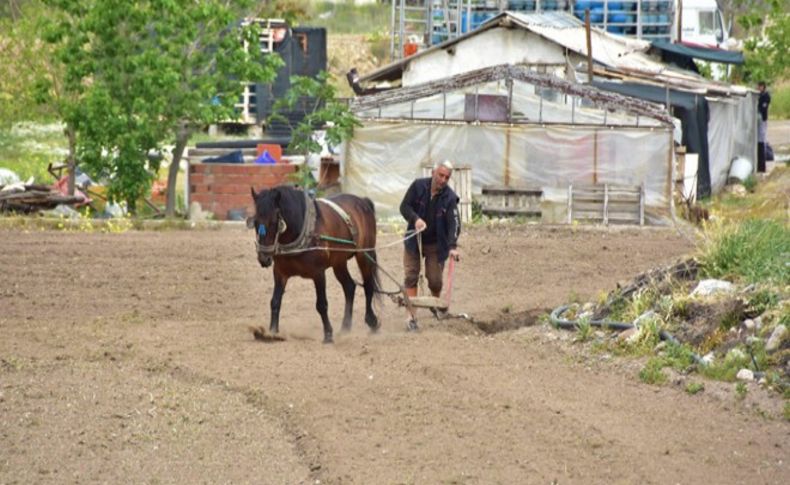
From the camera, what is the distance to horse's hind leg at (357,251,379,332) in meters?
16.8

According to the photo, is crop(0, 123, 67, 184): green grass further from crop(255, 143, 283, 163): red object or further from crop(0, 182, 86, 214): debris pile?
crop(0, 182, 86, 214): debris pile

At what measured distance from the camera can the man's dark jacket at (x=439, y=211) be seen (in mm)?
16719

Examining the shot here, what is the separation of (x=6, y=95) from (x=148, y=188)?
26.7ft

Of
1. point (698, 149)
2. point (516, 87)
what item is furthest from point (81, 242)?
point (698, 149)

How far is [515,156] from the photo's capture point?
2980 cm

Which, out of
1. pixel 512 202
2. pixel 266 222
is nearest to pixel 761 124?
pixel 512 202

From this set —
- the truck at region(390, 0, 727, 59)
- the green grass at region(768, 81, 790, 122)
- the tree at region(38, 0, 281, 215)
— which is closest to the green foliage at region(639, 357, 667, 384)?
the tree at region(38, 0, 281, 215)

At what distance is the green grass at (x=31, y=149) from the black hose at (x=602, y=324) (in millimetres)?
18080

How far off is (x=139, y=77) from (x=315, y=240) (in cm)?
1342

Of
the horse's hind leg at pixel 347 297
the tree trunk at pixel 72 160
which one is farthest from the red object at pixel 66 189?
the horse's hind leg at pixel 347 297

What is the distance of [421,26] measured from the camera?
49.8 metres

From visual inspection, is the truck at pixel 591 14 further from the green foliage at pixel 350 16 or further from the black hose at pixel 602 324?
the black hose at pixel 602 324

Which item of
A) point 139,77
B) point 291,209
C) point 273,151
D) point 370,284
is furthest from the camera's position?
point 273,151

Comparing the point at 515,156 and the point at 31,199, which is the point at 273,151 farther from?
the point at 31,199
